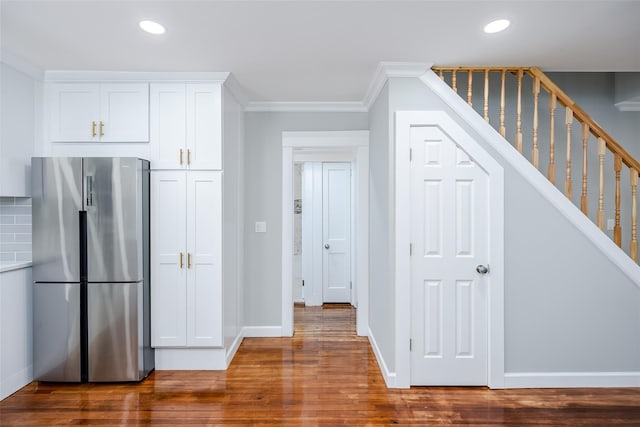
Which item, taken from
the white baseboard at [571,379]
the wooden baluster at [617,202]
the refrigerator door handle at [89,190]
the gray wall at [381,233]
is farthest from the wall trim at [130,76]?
the white baseboard at [571,379]

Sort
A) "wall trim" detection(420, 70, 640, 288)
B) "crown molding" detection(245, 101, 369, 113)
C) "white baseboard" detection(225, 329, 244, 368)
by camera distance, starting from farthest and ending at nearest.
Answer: "crown molding" detection(245, 101, 369, 113) → "white baseboard" detection(225, 329, 244, 368) → "wall trim" detection(420, 70, 640, 288)

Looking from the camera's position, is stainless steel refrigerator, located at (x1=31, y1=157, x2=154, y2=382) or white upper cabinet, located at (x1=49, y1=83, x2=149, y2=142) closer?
stainless steel refrigerator, located at (x1=31, y1=157, x2=154, y2=382)

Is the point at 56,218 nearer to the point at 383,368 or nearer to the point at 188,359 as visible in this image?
the point at 188,359

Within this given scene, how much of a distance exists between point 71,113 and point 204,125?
3.61 feet

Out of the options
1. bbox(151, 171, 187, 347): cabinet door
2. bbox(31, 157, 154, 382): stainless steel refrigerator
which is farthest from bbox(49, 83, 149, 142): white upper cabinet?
bbox(151, 171, 187, 347): cabinet door

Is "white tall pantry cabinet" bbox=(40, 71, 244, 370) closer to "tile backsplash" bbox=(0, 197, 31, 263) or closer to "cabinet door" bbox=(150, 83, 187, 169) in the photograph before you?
"cabinet door" bbox=(150, 83, 187, 169)

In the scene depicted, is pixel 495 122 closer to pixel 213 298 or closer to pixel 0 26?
pixel 213 298

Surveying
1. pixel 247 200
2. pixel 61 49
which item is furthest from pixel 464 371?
pixel 61 49

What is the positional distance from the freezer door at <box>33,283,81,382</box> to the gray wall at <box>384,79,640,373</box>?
10.9 feet

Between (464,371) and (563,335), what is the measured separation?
0.80 m

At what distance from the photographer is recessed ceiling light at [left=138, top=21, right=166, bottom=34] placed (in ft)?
7.39

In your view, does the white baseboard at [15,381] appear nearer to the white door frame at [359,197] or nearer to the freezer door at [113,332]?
the freezer door at [113,332]

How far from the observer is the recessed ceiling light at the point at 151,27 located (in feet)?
7.39

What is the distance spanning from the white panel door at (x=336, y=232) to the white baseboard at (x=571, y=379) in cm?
286
